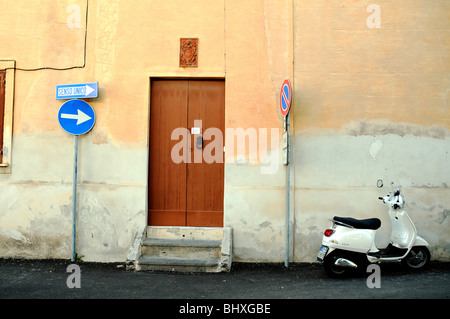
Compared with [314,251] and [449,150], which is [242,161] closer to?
[314,251]

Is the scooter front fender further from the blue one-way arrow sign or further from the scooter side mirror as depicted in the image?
the blue one-way arrow sign

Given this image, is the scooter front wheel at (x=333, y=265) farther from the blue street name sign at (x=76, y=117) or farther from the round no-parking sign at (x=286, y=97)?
the blue street name sign at (x=76, y=117)

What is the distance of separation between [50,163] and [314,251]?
4811mm

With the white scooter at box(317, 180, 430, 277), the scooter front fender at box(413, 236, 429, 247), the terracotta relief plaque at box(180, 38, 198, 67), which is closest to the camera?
the white scooter at box(317, 180, 430, 277)

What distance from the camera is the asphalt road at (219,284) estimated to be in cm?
517

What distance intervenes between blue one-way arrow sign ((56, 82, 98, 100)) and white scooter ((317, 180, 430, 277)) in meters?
4.48

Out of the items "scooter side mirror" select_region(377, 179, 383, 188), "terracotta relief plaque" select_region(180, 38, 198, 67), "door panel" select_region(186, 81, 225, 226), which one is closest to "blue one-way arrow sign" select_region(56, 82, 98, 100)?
"terracotta relief plaque" select_region(180, 38, 198, 67)

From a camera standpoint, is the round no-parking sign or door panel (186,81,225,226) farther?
door panel (186,81,225,226)

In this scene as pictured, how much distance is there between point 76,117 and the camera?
7.20 meters

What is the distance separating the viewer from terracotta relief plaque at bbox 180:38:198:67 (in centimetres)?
730

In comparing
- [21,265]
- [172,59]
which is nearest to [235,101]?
[172,59]

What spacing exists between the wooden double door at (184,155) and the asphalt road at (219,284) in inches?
46.1

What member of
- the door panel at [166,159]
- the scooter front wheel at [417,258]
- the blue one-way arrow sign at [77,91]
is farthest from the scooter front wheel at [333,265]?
the blue one-way arrow sign at [77,91]

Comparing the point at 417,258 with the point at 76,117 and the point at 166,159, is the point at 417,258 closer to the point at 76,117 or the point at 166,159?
the point at 166,159
